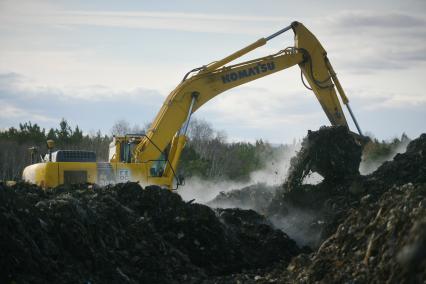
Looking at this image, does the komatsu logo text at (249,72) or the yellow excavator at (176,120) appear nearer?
the yellow excavator at (176,120)

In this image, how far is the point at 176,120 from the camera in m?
21.1

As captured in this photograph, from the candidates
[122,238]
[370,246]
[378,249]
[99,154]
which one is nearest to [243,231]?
[122,238]

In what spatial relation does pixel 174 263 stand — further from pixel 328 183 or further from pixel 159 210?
pixel 328 183

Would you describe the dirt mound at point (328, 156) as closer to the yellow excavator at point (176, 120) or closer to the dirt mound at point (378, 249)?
the yellow excavator at point (176, 120)

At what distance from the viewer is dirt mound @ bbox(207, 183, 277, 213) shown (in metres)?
23.0

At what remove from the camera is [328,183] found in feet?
66.4

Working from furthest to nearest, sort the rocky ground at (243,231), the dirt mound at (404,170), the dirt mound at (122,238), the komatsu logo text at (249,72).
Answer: the komatsu logo text at (249,72) < the dirt mound at (404,170) < the dirt mound at (122,238) < the rocky ground at (243,231)

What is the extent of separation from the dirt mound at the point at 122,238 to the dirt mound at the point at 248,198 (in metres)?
3.25

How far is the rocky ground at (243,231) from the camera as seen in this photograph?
1115 centimetres

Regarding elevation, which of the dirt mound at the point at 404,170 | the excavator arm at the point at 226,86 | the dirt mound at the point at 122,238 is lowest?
the dirt mound at the point at 122,238

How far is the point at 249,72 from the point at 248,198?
3.86 meters

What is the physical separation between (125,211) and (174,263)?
1.86 metres

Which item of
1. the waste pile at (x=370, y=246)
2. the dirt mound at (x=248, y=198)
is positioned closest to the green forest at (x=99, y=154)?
the dirt mound at (x=248, y=198)

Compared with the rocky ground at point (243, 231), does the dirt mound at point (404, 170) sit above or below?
above
